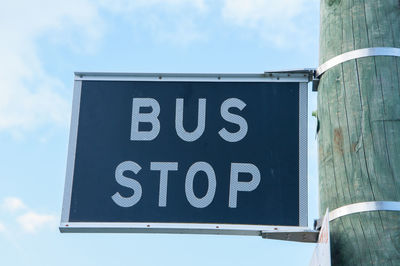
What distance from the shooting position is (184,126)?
4.12 m

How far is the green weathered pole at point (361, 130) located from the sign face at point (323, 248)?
8 cm

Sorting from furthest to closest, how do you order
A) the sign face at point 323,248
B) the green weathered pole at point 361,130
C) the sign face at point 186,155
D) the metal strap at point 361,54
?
1. the sign face at point 186,155
2. the metal strap at point 361,54
3. the green weathered pole at point 361,130
4. the sign face at point 323,248

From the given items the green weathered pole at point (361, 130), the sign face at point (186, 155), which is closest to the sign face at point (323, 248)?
the green weathered pole at point (361, 130)

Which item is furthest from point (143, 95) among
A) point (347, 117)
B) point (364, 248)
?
point (364, 248)

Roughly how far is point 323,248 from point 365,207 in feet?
0.89

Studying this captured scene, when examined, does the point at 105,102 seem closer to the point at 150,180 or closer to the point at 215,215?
the point at 150,180

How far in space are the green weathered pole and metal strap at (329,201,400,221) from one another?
0.7 inches

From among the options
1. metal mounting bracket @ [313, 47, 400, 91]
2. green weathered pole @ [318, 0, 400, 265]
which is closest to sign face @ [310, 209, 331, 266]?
green weathered pole @ [318, 0, 400, 265]

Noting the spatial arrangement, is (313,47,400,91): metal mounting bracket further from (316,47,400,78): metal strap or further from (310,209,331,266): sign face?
(310,209,331,266): sign face

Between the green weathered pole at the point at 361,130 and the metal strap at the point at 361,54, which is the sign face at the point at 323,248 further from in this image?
the metal strap at the point at 361,54

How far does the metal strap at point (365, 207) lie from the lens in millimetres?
3344

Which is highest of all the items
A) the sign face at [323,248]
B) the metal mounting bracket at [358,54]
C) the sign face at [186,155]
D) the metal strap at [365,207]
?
the metal mounting bracket at [358,54]

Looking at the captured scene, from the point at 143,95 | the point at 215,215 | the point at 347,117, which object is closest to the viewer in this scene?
the point at 347,117

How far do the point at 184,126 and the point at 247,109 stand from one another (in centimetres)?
34
